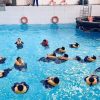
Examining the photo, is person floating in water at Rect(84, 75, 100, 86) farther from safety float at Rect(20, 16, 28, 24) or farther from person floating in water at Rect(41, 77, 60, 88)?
safety float at Rect(20, 16, 28, 24)

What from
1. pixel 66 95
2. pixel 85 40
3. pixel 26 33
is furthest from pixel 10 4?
pixel 66 95

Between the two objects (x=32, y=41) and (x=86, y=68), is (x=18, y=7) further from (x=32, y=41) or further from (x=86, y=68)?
(x=86, y=68)

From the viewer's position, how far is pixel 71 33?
16.7 meters

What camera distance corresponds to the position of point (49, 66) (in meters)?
10.9

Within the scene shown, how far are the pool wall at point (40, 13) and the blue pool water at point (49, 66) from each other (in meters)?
1.21

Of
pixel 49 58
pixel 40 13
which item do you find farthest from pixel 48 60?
pixel 40 13

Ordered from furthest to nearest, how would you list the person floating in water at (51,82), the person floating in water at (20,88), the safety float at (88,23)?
the safety float at (88,23)
the person floating in water at (51,82)
the person floating in water at (20,88)

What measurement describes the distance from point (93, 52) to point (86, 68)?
7.26 ft

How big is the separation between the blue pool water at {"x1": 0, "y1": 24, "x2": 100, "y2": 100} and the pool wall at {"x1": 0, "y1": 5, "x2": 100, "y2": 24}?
121cm

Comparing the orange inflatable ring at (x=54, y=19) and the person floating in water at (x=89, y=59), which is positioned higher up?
the orange inflatable ring at (x=54, y=19)

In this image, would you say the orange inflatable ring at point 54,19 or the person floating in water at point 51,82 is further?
the orange inflatable ring at point 54,19

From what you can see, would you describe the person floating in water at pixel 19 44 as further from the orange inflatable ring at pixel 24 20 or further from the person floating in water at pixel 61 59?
the orange inflatable ring at pixel 24 20

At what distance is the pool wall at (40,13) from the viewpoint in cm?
1822

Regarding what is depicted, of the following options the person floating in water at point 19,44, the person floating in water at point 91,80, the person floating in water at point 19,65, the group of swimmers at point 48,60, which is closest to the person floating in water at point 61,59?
the group of swimmers at point 48,60
